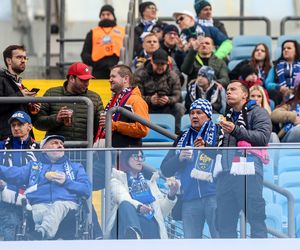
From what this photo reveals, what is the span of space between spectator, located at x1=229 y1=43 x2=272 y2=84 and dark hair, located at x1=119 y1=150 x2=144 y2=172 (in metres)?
6.31

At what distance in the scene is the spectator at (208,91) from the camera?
61.5 feet

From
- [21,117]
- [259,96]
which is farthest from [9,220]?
[259,96]

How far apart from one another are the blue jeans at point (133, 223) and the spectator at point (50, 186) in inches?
12.5

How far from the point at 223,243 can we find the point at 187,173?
618 mm

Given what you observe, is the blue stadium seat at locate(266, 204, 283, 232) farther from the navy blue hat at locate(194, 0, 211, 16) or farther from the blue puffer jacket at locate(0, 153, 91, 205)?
the navy blue hat at locate(194, 0, 211, 16)

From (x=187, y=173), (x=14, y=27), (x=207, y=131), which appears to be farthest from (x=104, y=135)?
(x=14, y=27)

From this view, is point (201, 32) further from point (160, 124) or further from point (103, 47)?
point (160, 124)

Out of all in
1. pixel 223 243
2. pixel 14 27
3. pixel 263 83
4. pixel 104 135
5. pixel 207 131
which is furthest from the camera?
pixel 14 27

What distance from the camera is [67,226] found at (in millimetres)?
14031

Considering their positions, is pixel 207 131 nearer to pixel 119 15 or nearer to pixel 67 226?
pixel 67 226

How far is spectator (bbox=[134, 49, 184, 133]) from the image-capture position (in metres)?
18.9

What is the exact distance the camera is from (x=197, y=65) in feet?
66.0

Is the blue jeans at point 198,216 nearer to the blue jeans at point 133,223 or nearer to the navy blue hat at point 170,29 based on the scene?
the blue jeans at point 133,223

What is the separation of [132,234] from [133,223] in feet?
0.37
